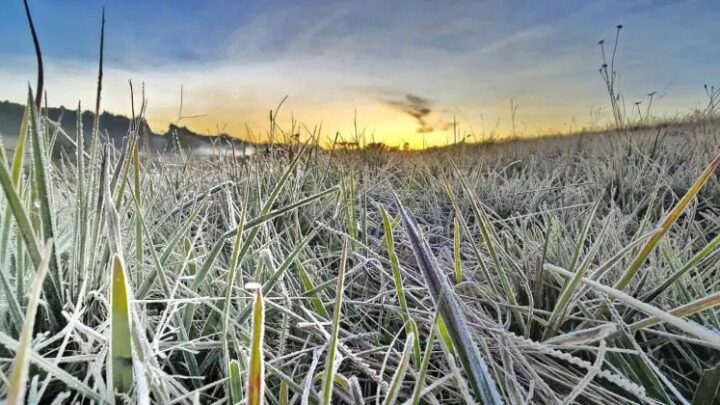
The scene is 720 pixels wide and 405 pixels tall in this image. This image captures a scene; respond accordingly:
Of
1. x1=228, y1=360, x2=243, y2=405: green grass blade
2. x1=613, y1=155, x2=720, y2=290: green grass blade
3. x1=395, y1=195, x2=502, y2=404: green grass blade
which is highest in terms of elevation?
x1=613, y1=155, x2=720, y2=290: green grass blade

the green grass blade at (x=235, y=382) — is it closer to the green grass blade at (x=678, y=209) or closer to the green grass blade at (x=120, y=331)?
the green grass blade at (x=120, y=331)

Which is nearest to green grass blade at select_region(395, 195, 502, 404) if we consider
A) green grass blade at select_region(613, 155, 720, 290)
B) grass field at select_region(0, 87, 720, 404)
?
grass field at select_region(0, 87, 720, 404)

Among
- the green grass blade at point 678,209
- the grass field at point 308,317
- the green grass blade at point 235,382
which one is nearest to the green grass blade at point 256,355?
the grass field at point 308,317

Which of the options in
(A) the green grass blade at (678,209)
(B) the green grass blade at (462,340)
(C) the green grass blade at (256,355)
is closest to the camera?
(C) the green grass blade at (256,355)

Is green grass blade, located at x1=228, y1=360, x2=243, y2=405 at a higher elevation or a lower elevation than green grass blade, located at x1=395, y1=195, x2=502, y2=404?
lower

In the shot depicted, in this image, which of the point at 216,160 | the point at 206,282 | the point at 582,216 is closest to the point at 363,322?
the point at 206,282

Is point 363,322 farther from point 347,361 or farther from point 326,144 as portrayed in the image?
point 326,144

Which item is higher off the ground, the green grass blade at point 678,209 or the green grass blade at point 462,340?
the green grass blade at point 678,209

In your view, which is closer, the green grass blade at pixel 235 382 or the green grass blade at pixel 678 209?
the green grass blade at pixel 235 382

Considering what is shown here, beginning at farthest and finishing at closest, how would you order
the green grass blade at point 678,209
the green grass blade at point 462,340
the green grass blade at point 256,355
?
the green grass blade at point 678,209
the green grass blade at point 462,340
the green grass blade at point 256,355

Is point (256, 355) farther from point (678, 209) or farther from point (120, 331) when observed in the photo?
point (678, 209)

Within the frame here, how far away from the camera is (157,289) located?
0.68 m

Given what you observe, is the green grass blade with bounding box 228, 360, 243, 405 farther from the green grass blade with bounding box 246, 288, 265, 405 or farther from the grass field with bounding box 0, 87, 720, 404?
the green grass blade with bounding box 246, 288, 265, 405

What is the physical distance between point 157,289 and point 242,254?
136mm
